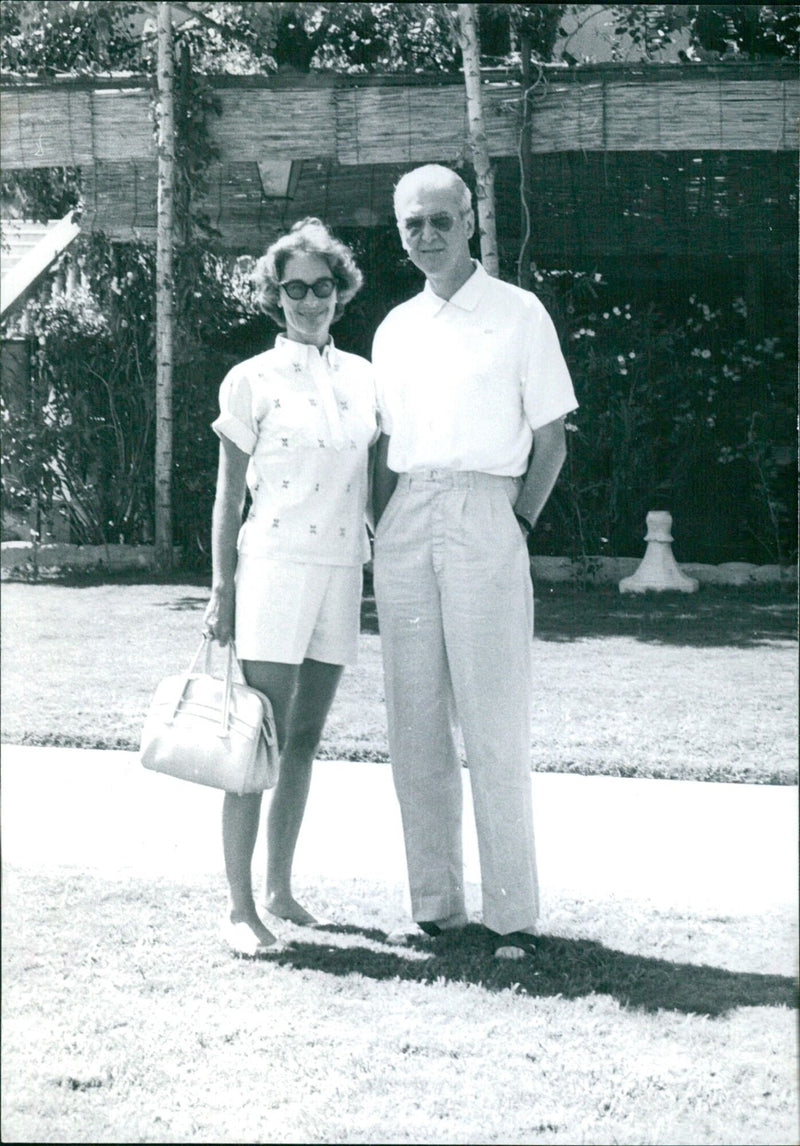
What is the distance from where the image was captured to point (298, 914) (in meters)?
3.51

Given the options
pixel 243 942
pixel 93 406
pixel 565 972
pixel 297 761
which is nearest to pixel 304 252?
→ pixel 297 761

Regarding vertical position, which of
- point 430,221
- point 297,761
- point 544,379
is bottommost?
point 297,761

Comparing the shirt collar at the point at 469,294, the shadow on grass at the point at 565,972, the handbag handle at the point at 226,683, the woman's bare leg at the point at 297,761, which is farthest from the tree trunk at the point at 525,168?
the shadow on grass at the point at 565,972

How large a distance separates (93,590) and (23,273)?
154 cm

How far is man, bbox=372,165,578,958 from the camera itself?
124 inches

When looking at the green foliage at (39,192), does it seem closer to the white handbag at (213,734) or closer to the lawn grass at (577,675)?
the lawn grass at (577,675)

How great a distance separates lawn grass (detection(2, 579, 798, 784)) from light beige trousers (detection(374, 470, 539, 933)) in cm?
166

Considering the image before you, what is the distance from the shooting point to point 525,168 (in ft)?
17.7

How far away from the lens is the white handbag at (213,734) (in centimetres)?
312

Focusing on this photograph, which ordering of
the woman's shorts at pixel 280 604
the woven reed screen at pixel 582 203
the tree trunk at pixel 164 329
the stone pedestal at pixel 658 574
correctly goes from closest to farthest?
the woman's shorts at pixel 280 604
the tree trunk at pixel 164 329
the woven reed screen at pixel 582 203
the stone pedestal at pixel 658 574

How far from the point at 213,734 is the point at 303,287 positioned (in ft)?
3.28

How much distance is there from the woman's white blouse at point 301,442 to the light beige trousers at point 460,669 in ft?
0.45

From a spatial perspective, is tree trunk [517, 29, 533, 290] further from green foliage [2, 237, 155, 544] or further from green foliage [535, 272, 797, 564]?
green foliage [2, 237, 155, 544]

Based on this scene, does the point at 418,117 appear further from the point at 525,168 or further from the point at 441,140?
the point at 525,168
